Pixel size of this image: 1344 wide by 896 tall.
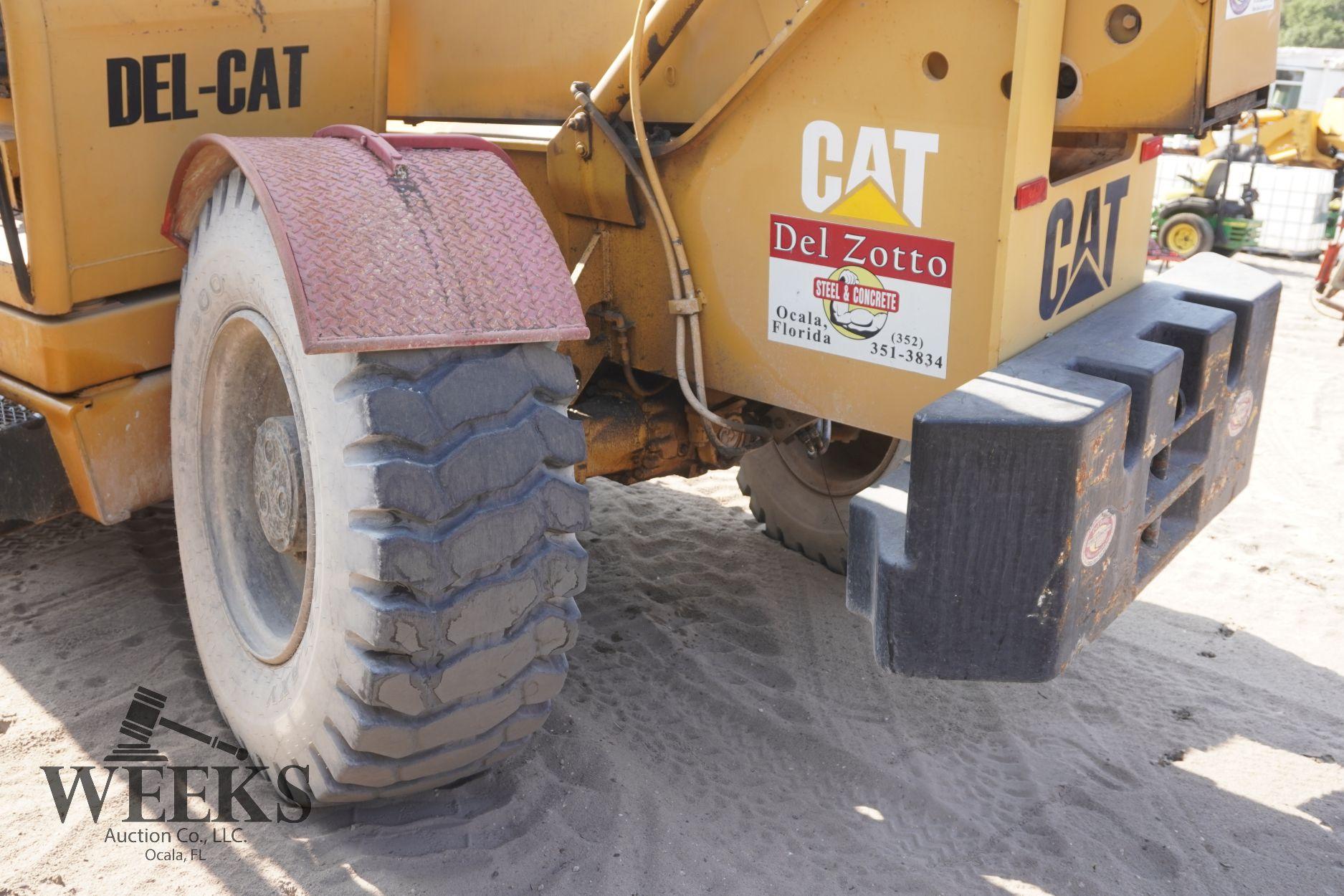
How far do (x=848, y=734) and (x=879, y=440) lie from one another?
4.49ft

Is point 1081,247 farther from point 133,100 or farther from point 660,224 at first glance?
point 133,100

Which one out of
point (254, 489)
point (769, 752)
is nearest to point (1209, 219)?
point (769, 752)

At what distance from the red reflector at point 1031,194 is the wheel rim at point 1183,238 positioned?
32.7ft

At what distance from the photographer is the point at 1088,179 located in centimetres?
289

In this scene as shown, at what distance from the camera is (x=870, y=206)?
2.82m

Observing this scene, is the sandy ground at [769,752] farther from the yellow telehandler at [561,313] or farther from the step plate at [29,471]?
the step plate at [29,471]

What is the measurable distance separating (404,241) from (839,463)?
8.20 feet

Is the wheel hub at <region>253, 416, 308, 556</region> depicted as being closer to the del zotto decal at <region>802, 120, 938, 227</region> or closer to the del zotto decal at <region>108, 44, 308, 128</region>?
the del zotto decal at <region>108, 44, 308, 128</region>

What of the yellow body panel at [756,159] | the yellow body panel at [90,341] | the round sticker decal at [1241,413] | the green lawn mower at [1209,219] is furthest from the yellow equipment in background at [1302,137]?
the yellow body panel at [90,341]

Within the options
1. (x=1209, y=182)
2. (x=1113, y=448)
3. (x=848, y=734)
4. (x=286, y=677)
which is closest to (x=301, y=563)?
(x=286, y=677)

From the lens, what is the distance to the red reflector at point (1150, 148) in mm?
3090

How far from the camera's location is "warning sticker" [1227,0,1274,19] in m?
2.58

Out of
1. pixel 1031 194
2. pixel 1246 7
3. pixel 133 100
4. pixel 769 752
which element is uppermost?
pixel 1246 7

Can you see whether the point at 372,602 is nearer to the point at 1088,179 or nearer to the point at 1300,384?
the point at 1088,179
